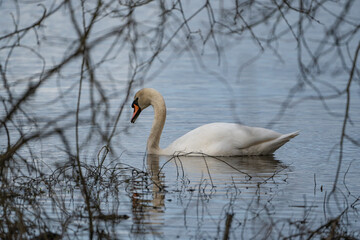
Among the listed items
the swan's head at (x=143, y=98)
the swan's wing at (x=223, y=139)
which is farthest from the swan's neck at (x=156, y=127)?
the swan's wing at (x=223, y=139)

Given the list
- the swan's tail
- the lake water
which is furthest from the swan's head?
the swan's tail

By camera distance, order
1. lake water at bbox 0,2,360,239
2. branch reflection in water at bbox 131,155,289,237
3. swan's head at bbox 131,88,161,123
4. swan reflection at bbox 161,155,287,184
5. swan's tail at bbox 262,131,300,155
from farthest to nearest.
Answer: swan's head at bbox 131,88,161,123, swan's tail at bbox 262,131,300,155, swan reflection at bbox 161,155,287,184, branch reflection in water at bbox 131,155,289,237, lake water at bbox 0,2,360,239

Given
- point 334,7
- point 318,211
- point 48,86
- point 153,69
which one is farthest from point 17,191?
point 334,7

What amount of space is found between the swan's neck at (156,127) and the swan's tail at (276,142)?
1.47 m

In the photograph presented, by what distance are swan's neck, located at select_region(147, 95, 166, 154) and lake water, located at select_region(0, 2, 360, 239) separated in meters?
0.15

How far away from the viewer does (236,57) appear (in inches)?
747

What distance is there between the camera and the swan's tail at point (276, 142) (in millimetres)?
9843

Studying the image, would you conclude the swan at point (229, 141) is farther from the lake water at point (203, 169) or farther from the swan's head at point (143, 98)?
the swan's head at point (143, 98)

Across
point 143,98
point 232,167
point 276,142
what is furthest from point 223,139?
point 232,167

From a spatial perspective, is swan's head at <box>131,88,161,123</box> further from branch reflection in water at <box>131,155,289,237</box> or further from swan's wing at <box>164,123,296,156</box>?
branch reflection in water at <box>131,155,289,237</box>

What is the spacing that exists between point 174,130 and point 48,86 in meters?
4.06

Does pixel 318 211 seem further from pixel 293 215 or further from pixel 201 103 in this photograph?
pixel 201 103

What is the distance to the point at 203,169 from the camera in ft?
29.1

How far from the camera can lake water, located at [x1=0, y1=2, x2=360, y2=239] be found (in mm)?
5816
